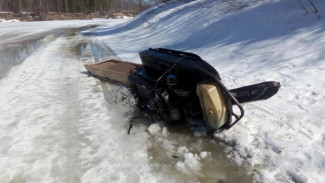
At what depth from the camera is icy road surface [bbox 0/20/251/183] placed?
3047 mm

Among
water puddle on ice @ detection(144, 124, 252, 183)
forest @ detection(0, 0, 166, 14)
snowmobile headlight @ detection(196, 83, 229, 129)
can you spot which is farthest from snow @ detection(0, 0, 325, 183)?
forest @ detection(0, 0, 166, 14)

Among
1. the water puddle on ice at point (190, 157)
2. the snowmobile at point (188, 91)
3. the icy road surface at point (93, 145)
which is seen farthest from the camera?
the snowmobile at point (188, 91)

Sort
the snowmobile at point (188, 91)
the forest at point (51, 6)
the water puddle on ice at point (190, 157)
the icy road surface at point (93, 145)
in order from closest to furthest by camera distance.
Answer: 1. the water puddle on ice at point (190, 157)
2. the icy road surface at point (93, 145)
3. the snowmobile at point (188, 91)
4. the forest at point (51, 6)

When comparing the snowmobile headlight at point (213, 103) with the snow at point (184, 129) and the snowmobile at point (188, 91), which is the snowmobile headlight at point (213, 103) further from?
the snow at point (184, 129)

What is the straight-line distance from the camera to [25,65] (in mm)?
8727

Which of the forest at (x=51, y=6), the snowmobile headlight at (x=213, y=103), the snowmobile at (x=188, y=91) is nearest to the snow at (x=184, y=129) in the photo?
the snowmobile at (x=188, y=91)

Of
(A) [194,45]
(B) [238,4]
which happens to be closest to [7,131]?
(A) [194,45]

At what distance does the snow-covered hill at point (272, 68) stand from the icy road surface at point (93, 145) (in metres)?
0.42

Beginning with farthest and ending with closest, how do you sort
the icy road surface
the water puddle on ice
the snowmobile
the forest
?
1. the forest
2. the snowmobile
3. the icy road surface
4. the water puddle on ice

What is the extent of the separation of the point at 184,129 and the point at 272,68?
2.82 metres

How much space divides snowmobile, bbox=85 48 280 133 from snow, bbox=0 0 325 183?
0.32 meters

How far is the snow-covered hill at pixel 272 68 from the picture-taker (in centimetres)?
307

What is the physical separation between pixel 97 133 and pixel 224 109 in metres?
1.96

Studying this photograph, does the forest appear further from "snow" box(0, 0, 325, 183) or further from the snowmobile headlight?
the snowmobile headlight
